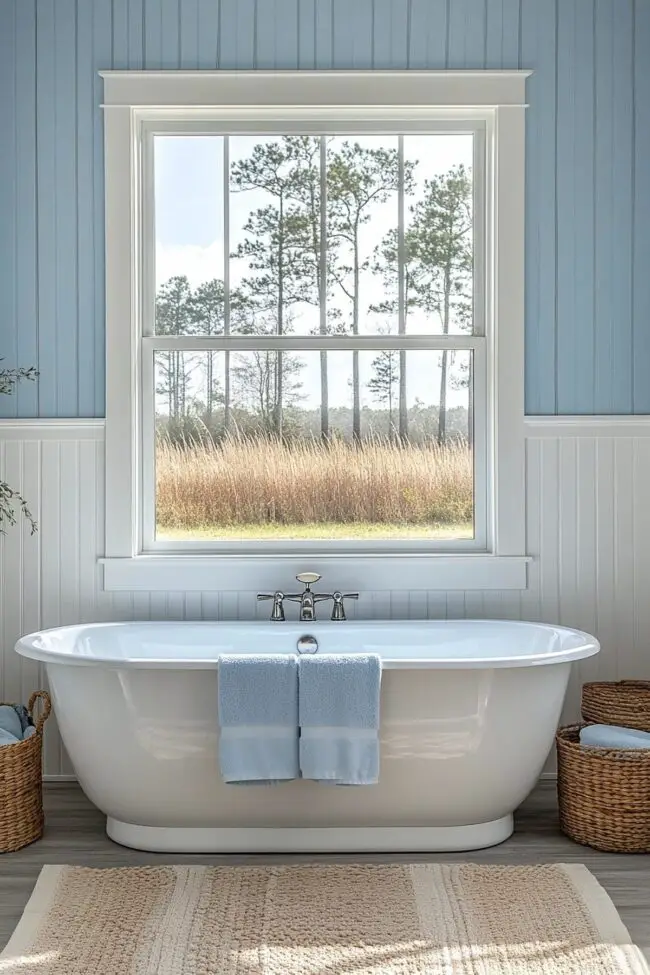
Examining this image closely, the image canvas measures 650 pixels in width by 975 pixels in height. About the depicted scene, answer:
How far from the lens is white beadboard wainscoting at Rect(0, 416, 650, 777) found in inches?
133

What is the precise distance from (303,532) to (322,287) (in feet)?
3.06

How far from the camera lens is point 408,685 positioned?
103 inches

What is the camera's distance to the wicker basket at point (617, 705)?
3.09 m

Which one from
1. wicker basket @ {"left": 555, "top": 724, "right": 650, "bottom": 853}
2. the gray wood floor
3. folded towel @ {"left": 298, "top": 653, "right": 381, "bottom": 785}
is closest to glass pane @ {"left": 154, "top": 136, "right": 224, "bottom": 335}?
folded towel @ {"left": 298, "top": 653, "right": 381, "bottom": 785}

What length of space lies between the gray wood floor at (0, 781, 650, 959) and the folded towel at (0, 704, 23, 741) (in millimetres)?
316

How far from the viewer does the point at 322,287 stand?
11.5ft

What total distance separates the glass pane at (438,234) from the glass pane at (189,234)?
72cm

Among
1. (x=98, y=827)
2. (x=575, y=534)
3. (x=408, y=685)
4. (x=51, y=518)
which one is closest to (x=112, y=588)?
(x=51, y=518)

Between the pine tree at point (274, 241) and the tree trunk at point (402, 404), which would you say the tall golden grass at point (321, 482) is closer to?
the tree trunk at point (402, 404)

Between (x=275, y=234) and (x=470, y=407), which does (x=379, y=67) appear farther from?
(x=470, y=407)

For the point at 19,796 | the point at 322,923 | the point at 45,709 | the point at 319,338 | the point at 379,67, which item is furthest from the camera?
the point at 319,338

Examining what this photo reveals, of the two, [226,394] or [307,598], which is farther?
[226,394]

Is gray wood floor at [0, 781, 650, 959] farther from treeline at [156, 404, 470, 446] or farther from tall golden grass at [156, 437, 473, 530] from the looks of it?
treeline at [156, 404, 470, 446]

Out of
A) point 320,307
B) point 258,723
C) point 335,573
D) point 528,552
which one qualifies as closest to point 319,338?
point 320,307
